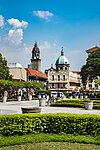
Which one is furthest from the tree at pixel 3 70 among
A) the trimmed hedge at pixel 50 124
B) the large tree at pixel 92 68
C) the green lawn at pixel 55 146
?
the green lawn at pixel 55 146

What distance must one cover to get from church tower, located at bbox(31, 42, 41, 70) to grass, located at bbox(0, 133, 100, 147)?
118 meters

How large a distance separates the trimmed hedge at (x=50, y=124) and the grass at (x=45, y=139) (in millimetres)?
387

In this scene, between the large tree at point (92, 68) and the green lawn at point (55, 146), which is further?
the large tree at point (92, 68)

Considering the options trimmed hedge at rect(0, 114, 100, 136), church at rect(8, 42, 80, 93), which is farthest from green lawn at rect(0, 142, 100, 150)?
church at rect(8, 42, 80, 93)

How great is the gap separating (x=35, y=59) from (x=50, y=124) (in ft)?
395

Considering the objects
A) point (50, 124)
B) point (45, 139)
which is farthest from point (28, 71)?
point (45, 139)

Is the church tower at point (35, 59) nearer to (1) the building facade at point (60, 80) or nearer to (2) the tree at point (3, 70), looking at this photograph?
(1) the building facade at point (60, 80)

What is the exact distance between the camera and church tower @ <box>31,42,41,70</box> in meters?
133

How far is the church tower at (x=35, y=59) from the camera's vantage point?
132875 millimetres

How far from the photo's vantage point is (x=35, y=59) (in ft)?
444

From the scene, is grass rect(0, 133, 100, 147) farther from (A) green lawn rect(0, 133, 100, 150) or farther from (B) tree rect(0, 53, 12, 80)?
(B) tree rect(0, 53, 12, 80)

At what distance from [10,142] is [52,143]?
1803mm

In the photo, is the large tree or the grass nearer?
the grass

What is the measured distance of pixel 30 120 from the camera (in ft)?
50.3
